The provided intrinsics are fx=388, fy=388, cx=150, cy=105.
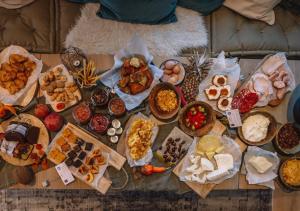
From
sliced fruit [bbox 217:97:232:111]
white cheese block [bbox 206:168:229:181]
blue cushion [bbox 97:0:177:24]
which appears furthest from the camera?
blue cushion [bbox 97:0:177:24]

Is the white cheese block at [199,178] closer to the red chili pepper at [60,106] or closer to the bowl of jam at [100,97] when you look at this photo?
the bowl of jam at [100,97]

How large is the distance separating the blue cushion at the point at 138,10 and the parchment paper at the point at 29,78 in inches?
22.6

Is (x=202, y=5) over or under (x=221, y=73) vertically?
over

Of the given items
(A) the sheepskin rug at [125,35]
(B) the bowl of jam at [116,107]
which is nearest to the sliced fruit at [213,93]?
(A) the sheepskin rug at [125,35]

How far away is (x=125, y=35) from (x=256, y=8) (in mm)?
962

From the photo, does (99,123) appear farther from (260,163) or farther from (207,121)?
(260,163)

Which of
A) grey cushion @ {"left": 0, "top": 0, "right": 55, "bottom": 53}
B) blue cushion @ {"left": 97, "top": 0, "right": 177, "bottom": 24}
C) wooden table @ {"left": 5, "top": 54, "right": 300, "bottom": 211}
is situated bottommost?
wooden table @ {"left": 5, "top": 54, "right": 300, "bottom": 211}

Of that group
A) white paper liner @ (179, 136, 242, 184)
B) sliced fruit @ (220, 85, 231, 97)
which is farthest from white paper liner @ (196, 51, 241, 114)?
white paper liner @ (179, 136, 242, 184)

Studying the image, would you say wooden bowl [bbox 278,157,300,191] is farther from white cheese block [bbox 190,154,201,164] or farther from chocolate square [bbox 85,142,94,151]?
chocolate square [bbox 85,142,94,151]

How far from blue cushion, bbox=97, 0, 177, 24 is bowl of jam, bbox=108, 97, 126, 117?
2.02ft

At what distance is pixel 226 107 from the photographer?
2.60m

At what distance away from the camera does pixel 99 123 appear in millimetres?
2559

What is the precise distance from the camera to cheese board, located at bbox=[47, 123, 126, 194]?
253 centimetres

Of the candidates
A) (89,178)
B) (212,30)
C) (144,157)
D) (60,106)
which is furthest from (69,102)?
(212,30)
